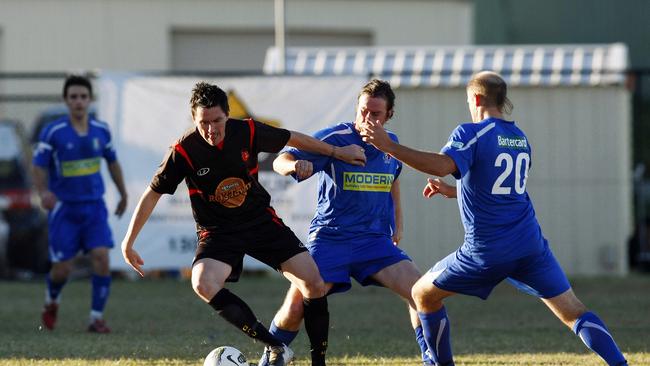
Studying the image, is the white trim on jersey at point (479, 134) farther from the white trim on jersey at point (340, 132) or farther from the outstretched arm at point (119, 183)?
the outstretched arm at point (119, 183)

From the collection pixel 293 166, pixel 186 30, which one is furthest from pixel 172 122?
pixel 186 30

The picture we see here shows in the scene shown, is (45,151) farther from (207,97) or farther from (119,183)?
(207,97)

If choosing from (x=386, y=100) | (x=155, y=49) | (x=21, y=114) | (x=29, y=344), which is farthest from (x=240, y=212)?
(x=155, y=49)

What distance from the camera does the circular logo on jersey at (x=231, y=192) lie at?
7117 millimetres

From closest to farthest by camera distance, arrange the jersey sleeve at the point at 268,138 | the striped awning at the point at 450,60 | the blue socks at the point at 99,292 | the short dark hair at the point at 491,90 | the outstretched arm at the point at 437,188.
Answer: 1. the short dark hair at the point at 491,90
2. the outstretched arm at the point at 437,188
3. the jersey sleeve at the point at 268,138
4. the blue socks at the point at 99,292
5. the striped awning at the point at 450,60

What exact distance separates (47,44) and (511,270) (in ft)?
57.7

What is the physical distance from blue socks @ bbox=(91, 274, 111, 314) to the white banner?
3.62 metres

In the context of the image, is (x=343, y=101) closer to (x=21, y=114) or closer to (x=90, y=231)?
(x=90, y=231)

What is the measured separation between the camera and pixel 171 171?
23.2 feet

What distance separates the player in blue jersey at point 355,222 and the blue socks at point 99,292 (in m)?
3.03

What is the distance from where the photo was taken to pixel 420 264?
48.8 ft

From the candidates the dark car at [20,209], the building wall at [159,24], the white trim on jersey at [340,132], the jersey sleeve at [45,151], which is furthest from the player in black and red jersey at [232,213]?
the building wall at [159,24]

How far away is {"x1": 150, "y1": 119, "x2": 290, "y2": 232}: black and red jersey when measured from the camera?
279 inches

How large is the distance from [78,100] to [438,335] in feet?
15.8
